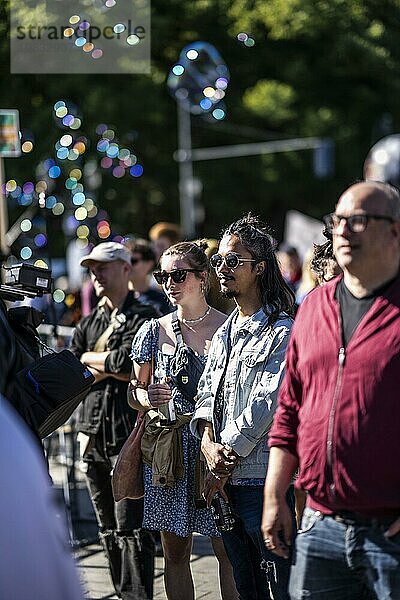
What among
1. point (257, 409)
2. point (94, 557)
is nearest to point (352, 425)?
point (257, 409)

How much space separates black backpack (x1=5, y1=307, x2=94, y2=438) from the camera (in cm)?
441

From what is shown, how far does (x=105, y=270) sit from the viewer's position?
6906 millimetres

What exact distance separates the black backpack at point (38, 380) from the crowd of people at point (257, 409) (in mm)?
651

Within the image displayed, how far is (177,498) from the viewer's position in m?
5.60

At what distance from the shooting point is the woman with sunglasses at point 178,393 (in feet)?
18.3

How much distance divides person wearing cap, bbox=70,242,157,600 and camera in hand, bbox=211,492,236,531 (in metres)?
1.49

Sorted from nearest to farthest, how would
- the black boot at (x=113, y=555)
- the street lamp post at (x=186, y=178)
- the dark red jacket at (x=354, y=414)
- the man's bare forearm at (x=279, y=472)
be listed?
the dark red jacket at (x=354, y=414) < the man's bare forearm at (x=279, y=472) < the black boot at (x=113, y=555) < the street lamp post at (x=186, y=178)

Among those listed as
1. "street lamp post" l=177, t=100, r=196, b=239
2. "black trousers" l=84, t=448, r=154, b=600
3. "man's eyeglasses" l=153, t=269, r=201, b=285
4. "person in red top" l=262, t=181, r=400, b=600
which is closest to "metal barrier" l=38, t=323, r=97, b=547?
"black trousers" l=84, t=448, r=154, b=600

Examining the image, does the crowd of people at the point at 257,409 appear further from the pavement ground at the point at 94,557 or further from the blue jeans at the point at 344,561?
the pavement ground at the point at 94,557

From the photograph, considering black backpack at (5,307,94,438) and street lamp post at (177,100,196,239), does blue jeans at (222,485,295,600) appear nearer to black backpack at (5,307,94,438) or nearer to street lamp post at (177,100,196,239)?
black backpack at (5,307,94,438)

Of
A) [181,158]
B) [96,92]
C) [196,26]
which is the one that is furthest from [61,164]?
[181,158]

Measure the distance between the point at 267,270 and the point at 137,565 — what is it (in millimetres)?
1905

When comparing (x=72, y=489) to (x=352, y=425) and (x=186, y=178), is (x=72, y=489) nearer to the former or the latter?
(x=352, y=425)

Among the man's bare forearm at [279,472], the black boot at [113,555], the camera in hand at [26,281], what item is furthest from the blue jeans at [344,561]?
the black boot at [113,555]
